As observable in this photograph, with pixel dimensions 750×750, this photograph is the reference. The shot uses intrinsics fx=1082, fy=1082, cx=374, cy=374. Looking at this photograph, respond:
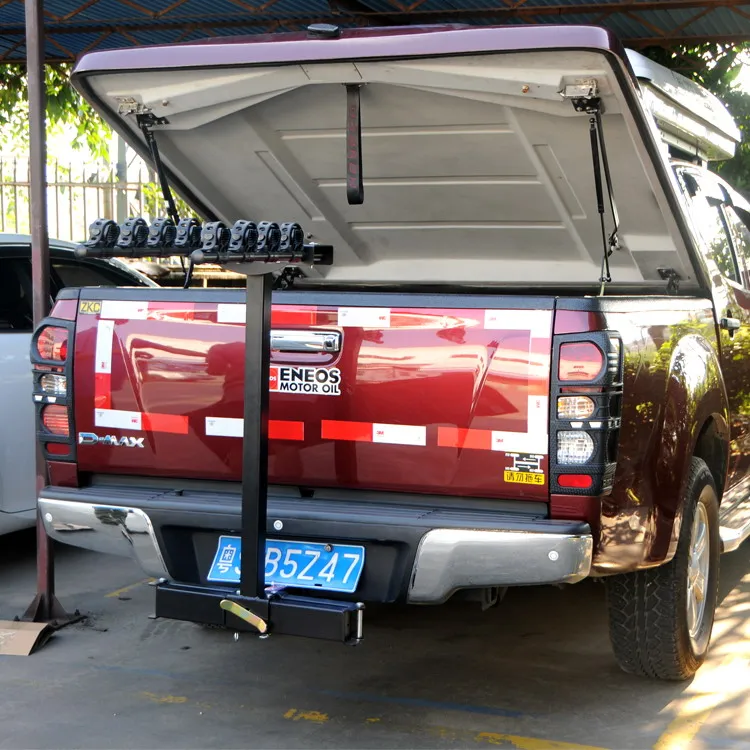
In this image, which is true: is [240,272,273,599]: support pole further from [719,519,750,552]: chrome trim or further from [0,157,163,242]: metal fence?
[0,157,163,242]: metal fence

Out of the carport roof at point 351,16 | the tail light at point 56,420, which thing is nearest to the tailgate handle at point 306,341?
the tail light at point 56,420

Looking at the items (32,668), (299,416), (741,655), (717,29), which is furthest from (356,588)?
(717,29)

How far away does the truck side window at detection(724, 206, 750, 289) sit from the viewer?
5324mm

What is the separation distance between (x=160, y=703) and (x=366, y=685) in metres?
0.78

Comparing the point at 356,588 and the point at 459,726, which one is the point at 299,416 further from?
the point at 459,726

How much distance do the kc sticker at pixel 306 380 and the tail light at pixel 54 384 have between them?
79 cm

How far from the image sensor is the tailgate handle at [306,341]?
3.58m

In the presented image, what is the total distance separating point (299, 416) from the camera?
12.0 feet

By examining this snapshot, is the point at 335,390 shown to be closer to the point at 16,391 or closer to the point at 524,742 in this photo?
the point at 524,742

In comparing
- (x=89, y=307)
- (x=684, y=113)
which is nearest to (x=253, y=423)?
(x=89, y=307)

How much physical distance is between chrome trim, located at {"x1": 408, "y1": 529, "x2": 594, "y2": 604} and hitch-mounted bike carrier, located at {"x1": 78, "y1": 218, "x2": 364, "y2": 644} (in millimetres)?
247

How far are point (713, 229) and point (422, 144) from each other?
1.44 m

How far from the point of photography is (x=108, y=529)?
148 inches

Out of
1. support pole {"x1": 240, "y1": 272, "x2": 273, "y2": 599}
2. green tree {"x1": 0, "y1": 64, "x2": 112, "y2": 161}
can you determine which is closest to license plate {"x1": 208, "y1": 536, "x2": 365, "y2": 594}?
support pole {"x1": 240, "y1": 272, "x2": 273, "y2": 599}
